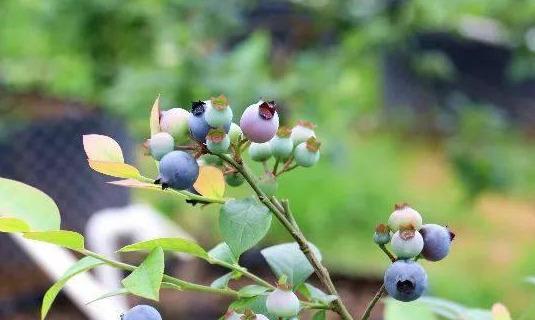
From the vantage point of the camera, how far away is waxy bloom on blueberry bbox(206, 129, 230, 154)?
0.38 metres

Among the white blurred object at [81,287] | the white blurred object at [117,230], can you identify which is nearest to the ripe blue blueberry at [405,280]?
the white blurred object at [81,287]

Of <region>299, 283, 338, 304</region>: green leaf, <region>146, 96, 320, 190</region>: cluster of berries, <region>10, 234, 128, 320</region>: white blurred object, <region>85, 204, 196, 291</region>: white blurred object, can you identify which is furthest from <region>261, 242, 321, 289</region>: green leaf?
<region>85, 204, 196, 291</region>: white blurred object

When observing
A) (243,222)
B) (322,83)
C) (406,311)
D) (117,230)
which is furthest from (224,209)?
(322,83)

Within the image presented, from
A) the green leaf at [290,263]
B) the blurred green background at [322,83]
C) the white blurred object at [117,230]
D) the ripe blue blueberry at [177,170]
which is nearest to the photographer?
the ripe blue blueberry at [177,170]

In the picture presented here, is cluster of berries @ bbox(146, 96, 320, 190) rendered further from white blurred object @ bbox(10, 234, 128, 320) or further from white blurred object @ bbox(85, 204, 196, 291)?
white blurred object @ bbox(85, 204, 196, 291)

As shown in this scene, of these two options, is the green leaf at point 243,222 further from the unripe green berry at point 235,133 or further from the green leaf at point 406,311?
the green leaf at point 406,311

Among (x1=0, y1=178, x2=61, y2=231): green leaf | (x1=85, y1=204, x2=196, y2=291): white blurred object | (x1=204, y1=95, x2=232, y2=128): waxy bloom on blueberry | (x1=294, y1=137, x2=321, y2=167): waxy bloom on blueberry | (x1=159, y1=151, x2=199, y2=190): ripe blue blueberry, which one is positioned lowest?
(x1=0, y1=178, x2=61, y2=231): green leaf

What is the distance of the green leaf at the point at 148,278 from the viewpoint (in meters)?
0.38

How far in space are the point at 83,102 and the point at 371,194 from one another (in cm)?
102

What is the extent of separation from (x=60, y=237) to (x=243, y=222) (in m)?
0.08

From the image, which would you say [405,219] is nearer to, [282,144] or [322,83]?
[282,144]

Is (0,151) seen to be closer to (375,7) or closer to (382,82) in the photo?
(375,7)

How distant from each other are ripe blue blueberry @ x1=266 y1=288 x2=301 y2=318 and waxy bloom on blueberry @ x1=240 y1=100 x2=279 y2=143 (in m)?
0.06

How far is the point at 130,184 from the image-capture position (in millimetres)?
415
